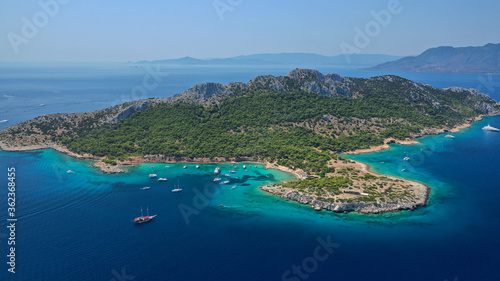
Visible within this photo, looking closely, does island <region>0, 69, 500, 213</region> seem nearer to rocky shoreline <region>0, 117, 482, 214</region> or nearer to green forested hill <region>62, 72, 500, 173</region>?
rocky shoreline <region>0, 117, 482, 214</region>

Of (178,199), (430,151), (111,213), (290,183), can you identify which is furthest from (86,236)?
(430,151)

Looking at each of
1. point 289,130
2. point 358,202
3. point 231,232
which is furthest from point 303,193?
point 289,130

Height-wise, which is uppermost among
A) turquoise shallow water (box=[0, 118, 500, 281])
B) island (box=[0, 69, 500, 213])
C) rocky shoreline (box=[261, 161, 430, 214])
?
island (box=[0, 69, 500, 213])

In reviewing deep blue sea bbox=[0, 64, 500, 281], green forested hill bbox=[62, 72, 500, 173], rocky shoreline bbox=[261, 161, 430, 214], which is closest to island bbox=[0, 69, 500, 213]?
rocky shoreline bbox=[261, 161, 430, 214]

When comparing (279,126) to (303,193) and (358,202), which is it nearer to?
(303,193)

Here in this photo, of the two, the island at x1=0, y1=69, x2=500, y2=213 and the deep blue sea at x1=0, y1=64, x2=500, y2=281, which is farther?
the island at x1=0, y1=69, x2=500, y2=213

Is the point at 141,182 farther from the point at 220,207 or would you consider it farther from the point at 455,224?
the point at 455,224
